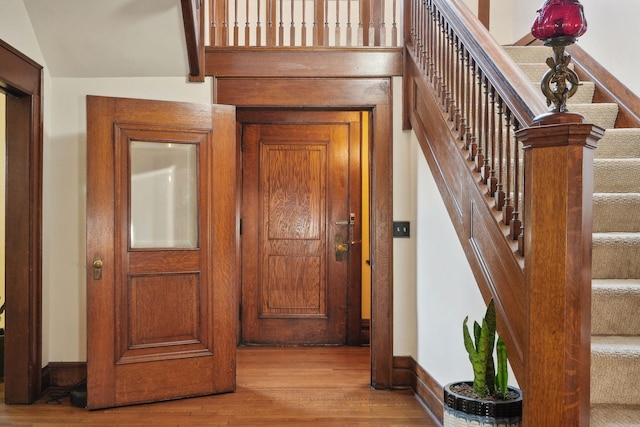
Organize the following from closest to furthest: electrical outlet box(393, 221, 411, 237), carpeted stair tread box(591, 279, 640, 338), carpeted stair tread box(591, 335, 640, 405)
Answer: carpeted stair tread box(591, 335, 640, 405)
carpeted stair tread box(591, 279, 640, 338)
electrical outlet box(393, 221, 411, 237)

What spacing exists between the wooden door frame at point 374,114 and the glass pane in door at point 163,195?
0.50m

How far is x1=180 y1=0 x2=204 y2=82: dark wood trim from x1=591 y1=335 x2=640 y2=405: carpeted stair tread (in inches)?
108

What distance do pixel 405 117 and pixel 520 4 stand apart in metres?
1.97

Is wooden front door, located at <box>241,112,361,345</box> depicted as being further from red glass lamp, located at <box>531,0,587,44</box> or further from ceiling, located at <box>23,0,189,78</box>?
red glass lamp, located at <box>531,0,587,44</box>

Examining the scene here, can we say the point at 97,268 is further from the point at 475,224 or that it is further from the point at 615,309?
the point at 615,309

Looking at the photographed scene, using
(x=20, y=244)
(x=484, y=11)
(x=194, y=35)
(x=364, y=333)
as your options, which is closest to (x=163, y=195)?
(x=20, y=244)

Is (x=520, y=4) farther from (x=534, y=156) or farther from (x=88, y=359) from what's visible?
(x=88, y=359)

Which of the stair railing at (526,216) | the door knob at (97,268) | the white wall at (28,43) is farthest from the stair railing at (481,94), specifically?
the white wall at (28,43)

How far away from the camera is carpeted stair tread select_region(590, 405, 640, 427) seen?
80.4 inches

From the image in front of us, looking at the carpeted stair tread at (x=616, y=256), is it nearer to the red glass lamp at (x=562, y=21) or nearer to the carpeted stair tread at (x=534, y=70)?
the red glass lamp at (x=562, y=21)

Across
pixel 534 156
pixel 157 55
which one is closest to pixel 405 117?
pixel 157 55

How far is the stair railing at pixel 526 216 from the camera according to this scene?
70.8 inches

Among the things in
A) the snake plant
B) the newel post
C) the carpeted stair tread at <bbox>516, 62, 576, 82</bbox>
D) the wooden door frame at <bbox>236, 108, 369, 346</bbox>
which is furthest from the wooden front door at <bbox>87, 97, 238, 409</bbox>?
the newel post

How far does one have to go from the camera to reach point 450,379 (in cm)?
323
